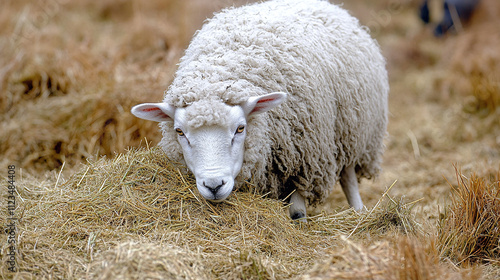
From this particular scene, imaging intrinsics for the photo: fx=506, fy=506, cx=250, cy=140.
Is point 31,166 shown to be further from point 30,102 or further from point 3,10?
point 3,10

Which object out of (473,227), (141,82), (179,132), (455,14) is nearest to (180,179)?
(179,132)

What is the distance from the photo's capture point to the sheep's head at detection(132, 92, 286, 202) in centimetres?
305

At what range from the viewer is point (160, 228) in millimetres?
3105

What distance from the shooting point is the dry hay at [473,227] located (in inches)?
127

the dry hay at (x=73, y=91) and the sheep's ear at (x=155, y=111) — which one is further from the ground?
the sheep's ear at (x=155, y=111)

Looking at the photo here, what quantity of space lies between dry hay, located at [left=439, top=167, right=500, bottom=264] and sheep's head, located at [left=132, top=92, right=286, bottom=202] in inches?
55.0

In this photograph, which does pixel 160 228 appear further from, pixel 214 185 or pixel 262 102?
pixel 262 102

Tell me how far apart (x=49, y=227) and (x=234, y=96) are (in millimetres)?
→ 1416

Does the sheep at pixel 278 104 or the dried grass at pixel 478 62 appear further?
the dried grass at pixel 478 62

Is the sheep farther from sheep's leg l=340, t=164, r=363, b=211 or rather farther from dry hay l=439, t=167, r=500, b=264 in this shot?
dry hay l=439, t=167, r=500, b=264

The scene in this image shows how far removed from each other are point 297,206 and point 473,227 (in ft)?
4.05

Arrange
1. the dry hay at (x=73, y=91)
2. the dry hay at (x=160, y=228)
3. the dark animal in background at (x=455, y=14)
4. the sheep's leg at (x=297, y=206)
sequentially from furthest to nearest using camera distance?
1. the dark animal in background at (x=455, y=14)
2. the dry hay at (x=73, y=91)
3. the sheep's leg at (x=297, y=206)
4. the dry hay at (x=160, y=228)

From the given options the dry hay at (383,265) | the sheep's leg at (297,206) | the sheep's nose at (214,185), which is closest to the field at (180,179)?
the dry hay at (383,265)

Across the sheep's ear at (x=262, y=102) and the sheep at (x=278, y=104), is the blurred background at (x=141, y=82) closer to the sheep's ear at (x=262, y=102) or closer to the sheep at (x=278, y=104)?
the sheep at (x=278, y=104)
